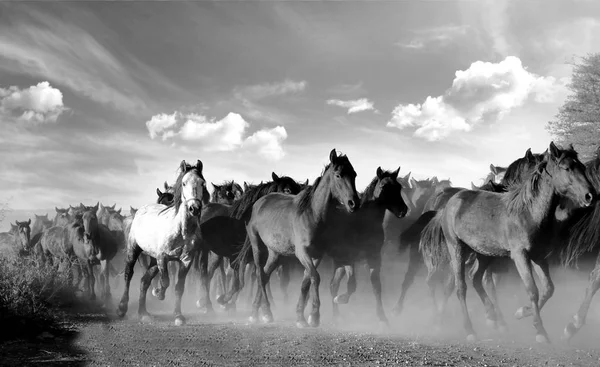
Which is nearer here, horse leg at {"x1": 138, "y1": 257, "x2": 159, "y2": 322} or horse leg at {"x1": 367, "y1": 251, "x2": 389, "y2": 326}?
horse leg at {"x1": 367, "y1": 251, "x2": 389, "y2": 326}

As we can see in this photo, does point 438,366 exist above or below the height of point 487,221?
below

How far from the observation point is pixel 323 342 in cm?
820

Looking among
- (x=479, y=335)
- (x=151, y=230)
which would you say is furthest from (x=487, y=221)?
(x=151, y=230)

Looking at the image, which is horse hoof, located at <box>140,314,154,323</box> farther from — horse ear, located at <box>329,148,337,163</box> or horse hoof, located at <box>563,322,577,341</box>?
horse hoof, located at <box>563,322,577,341</box>

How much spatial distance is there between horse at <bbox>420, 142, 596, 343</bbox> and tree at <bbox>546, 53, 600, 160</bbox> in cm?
2750

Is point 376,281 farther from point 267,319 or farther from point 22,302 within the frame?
point 22,302

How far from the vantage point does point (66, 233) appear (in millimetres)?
18344

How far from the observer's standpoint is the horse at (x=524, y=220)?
8305 mm

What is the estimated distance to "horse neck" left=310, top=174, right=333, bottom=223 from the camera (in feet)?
32.7

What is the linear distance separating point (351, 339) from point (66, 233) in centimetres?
1303

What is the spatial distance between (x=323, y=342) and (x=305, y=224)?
2495 millimetres

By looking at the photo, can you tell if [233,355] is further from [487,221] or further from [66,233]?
[66,233]

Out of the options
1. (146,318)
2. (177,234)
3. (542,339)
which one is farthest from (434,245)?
(146,318)

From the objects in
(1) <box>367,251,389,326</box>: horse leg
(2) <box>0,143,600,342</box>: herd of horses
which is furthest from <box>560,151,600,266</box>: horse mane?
(1) <box>367,251,389,326</box>: horse leg
